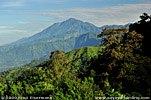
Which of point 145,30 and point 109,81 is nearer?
point 109,81

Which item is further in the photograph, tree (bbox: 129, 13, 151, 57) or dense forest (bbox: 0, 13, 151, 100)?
tree (bbox: 129, 13, 151, 57)

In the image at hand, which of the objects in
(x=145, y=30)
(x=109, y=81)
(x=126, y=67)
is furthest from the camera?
(x=145, y=30)

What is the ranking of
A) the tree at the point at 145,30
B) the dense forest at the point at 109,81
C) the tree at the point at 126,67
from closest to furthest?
the dense forest at the point at 109,81 < the tree at the point at 126,67 < the tree at the point at 145,30

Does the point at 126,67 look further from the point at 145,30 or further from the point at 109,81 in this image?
the point at 145,30

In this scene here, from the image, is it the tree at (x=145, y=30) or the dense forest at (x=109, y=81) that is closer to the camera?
the dense forest at (x=109, y=81)

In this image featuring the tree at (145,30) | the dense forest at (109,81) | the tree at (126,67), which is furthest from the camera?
the tree at (145,30)

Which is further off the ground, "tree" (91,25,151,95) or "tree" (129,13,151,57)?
"tree" (129,13,151,57)

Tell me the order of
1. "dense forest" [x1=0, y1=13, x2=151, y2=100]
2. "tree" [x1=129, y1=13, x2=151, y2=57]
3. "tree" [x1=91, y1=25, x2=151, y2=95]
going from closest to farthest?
"dense forest" [x1=0, y1=13, x2=151, y2=100]
"tree" [x1=91, y1=25, x2=151, y2=95]
"tree" [x1=129, y1=13, x2=151, y2=57]

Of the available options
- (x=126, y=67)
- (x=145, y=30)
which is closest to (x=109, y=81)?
(x=126, y=67)

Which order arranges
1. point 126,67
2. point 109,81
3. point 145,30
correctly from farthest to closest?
point 145,30, point 126,67, point 109,81

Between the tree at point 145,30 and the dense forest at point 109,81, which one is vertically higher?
the tree at point 145,30

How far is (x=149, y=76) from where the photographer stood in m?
17.5

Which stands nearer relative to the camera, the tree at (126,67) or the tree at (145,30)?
the tree at (126,67)

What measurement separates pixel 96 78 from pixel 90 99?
1280 centimetres
